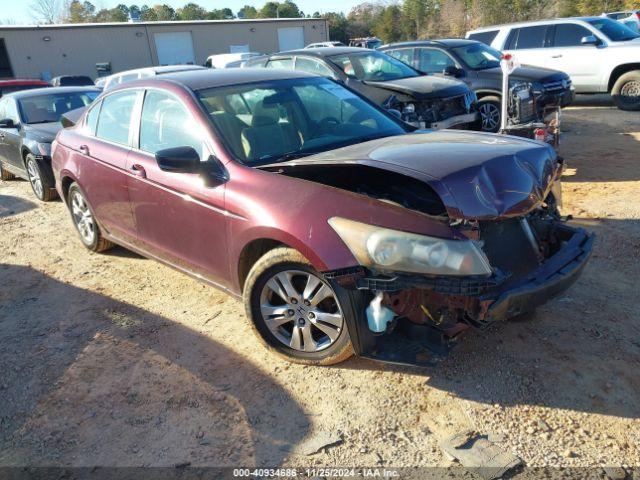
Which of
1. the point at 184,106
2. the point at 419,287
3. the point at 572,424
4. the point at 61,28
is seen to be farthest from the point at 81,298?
the point at 61,28

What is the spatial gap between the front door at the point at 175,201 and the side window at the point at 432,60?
756cm

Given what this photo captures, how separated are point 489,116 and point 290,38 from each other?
110ft

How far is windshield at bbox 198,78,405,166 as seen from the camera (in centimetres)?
374

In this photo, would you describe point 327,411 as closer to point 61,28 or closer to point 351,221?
point 351,221

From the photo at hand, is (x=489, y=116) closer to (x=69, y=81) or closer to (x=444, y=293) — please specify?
(x=444, y=293)

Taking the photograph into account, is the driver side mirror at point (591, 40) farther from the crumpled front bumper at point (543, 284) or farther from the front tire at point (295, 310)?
the front tire at point (295, 310)

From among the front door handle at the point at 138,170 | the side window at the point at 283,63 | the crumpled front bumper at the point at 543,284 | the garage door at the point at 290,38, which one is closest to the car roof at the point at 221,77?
the front door handle at the point at 138,170

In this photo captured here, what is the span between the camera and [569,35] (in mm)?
12133

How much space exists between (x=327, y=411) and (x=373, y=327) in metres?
0.56

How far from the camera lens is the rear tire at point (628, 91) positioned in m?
11.4

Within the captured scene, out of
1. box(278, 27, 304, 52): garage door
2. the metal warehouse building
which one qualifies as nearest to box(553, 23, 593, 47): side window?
the metal warehouse building

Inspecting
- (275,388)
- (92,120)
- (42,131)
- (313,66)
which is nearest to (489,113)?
(313,66)

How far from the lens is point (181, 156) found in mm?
3436

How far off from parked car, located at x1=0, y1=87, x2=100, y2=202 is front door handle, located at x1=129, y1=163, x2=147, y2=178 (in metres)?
4.14
